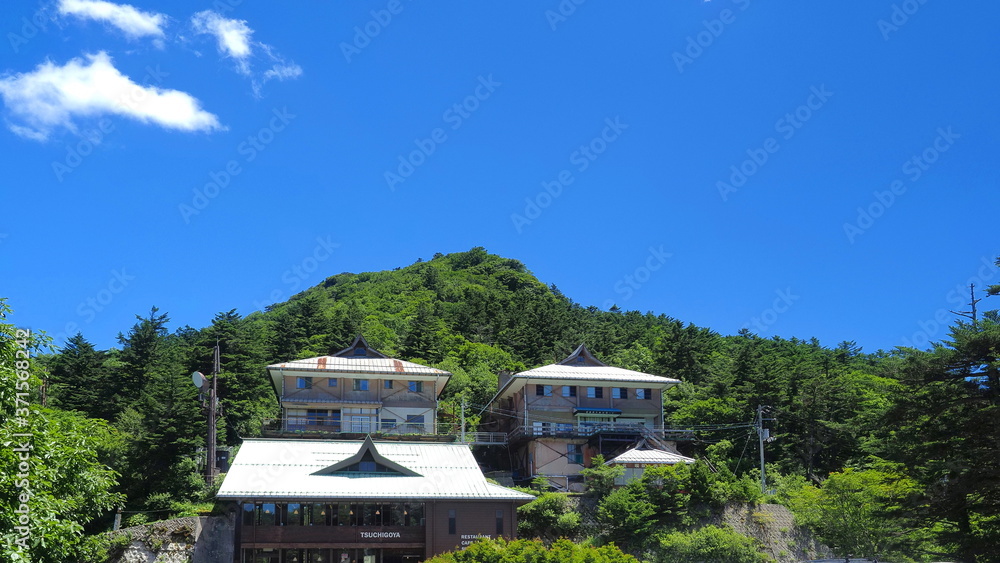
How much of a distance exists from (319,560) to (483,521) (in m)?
7.86

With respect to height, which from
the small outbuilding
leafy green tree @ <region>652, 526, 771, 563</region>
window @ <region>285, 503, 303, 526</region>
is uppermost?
the small outbuilding

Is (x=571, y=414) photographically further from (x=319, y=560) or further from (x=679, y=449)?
(x=319, y=560)

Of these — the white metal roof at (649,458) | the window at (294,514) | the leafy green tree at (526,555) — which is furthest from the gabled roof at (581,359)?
the leafy green tree at (526,555)

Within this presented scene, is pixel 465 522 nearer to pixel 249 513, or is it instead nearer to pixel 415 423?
pixel 249 513

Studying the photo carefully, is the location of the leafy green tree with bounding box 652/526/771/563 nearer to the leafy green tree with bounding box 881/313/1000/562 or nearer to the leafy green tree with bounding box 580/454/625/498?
the leafy green tree with bounding box 580/454/625/498

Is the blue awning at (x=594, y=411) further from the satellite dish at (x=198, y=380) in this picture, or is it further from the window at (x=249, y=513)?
the satellite dish at (x=198, y=380)

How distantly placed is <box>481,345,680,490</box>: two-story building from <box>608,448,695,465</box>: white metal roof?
2651 millimetres

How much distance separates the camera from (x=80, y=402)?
53.7 m

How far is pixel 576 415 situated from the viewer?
54.5 meters

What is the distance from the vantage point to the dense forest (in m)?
23.7

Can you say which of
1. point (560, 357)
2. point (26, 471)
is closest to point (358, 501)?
point (26, 471)

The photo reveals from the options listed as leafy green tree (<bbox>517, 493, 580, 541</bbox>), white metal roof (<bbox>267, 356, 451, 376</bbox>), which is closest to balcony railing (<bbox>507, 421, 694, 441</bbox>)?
white metal roof (<bbox>267, 356, 451, 376</bbox>)

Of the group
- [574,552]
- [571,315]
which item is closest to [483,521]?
[574,552]

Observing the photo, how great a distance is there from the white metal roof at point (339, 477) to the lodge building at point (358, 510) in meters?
0.05
